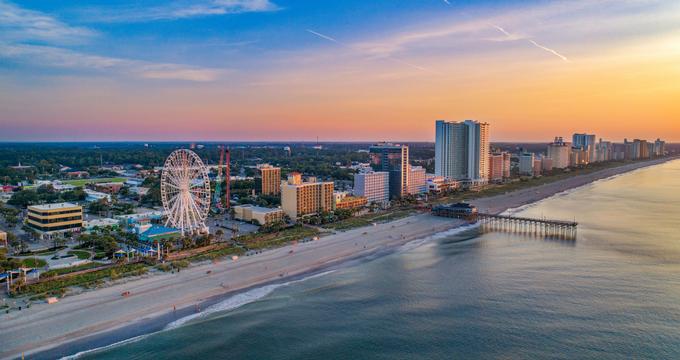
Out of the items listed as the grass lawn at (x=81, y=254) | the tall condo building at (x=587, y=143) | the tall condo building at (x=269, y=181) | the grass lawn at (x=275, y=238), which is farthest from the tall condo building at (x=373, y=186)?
the tall condo building at (x=587, y=143)

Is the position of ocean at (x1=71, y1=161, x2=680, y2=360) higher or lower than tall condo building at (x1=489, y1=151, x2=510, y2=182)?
lower

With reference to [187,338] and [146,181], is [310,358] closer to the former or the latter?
[187,338]

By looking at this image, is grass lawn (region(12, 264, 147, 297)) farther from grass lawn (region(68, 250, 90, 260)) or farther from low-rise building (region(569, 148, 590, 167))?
low-rise building (region(569, 148, 590, 167))

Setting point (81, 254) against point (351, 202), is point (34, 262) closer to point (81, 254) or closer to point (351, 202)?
point (81, 254)

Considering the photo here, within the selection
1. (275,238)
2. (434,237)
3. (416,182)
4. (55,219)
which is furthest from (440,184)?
(55,219)

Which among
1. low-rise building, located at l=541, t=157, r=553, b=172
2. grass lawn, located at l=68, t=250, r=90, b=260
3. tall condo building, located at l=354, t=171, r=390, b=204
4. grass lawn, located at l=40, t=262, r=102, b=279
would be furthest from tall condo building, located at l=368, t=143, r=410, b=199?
low-rise building, located at l=541, t=157, r=553, b=172
